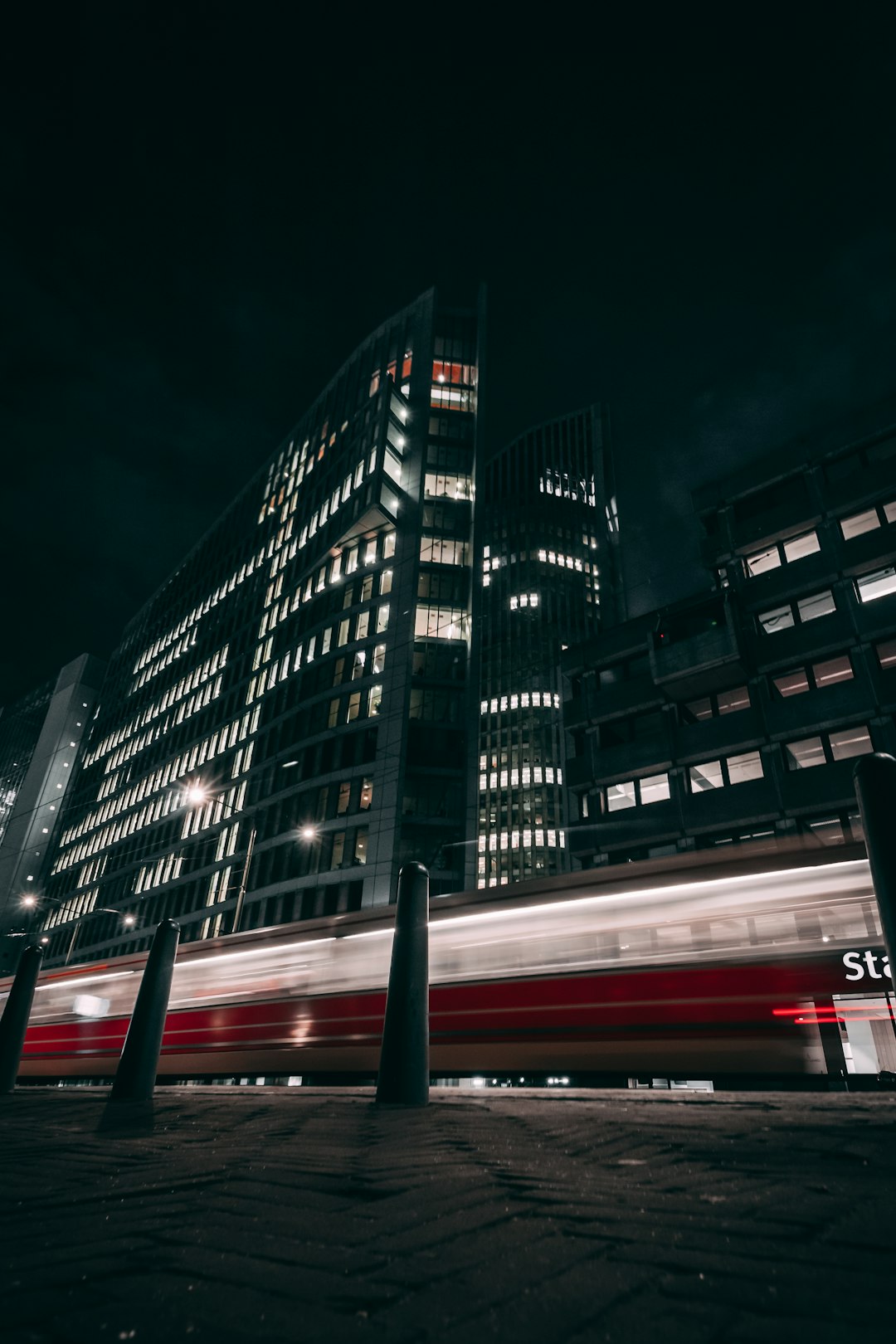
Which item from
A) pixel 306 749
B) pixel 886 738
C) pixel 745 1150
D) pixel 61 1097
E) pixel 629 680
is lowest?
pixel 61 1097

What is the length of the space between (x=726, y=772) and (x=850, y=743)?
3802 mm

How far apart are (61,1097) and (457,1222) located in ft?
31.0

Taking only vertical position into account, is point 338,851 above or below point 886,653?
below

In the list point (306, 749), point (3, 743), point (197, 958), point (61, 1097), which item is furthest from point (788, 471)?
point (3, 743)

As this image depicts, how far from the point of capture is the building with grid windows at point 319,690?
38.9 m

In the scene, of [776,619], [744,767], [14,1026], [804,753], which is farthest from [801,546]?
[14,1026]

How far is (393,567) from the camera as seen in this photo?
4578 cm

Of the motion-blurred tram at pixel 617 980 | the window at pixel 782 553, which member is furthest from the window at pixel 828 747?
the motion-blurred tram at pixel 617 980

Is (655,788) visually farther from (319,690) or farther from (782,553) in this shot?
(319,690)

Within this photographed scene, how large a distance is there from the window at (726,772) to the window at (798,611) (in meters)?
4.65

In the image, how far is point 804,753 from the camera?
21125mm

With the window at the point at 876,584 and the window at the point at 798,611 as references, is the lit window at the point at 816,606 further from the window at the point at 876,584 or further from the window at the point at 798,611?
the window at the point at 876,584

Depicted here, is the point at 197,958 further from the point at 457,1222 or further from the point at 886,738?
the point at 886,738

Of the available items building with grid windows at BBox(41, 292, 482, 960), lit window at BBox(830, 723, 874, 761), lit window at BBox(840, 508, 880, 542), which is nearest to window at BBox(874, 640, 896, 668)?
lit window at BBox(830, 723, 874, 761)
